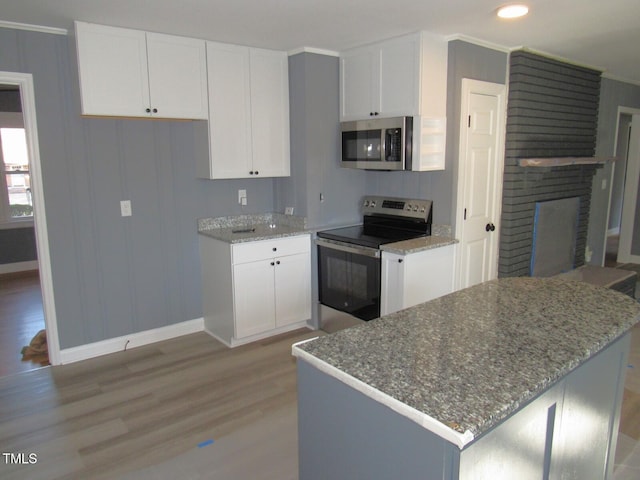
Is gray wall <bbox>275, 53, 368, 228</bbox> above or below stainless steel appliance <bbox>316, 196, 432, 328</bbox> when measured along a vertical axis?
above

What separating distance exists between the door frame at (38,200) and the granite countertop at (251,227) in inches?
44.8

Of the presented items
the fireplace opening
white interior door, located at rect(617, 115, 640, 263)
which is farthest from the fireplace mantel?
white interior door, located at rect(617, 115, 640, 263)

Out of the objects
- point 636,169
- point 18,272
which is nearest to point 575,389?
point 636,169

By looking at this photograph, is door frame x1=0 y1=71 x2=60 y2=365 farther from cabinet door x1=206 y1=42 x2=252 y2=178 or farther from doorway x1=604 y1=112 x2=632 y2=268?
doorway x1=604 y1=112 x2=632 y2=268

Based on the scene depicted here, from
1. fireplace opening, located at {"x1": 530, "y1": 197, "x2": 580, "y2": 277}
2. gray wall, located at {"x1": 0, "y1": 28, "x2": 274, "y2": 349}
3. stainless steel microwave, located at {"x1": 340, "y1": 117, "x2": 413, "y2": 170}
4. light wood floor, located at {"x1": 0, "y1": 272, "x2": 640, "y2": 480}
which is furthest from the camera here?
fireplace opening, located at {"x1": 530, "y1": 197, "x2": 580, "y2": 277}

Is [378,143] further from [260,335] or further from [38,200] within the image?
[38,200]

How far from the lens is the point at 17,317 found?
175 inches

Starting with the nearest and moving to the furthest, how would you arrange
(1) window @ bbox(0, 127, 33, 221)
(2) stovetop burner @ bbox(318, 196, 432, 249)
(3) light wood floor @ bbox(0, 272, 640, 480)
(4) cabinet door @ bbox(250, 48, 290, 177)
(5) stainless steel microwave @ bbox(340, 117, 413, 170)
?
(3) light wood floor @ bbox(0, 272, 640, 480)
(5) stainless steel microwave @ bbox(340, 117, 413, 170)
(2) stovetop burner @ bbox(318, 196, 432, 249)
(4) cabinet door @ bbox(250, 48, 290, 177)
(1) window @ bbox(0, 127, 33, 221)

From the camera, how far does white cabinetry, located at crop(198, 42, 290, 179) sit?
139 inches

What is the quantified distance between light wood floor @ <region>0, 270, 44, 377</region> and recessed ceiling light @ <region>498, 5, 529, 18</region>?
3.92m

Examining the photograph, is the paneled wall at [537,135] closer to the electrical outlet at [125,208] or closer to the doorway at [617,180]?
the doorway at [617,180]

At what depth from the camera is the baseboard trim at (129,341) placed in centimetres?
339

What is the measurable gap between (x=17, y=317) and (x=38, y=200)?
1.96m

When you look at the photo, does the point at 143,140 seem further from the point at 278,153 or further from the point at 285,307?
the point at 285,307
